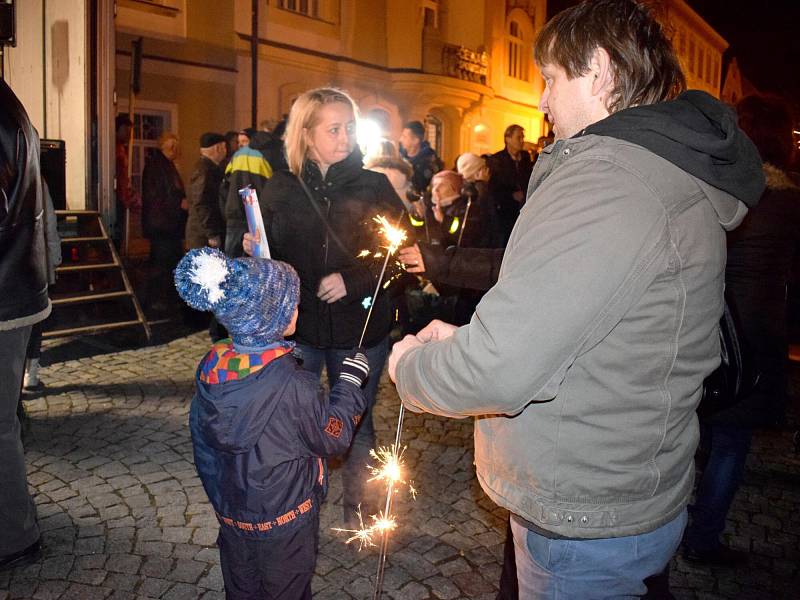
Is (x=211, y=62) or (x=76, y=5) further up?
(x=211, y=62)

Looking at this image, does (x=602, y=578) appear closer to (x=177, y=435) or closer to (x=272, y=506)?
(x=272, y=506)

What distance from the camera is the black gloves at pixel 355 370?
2634mm

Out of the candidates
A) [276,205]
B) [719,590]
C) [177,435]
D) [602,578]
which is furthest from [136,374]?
[602,578]

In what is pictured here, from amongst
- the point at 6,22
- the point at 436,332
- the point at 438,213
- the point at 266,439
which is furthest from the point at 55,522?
the point at 6,22

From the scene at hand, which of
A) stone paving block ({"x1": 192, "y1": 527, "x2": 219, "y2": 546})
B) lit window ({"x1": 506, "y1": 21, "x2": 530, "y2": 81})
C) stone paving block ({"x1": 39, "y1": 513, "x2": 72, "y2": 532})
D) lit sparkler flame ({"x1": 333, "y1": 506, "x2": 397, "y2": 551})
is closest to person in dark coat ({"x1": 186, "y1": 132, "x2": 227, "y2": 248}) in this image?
stone paving block ({"x1": 39, "y1": 513, "x2": 72, "y2": 532})

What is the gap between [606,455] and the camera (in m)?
1.57

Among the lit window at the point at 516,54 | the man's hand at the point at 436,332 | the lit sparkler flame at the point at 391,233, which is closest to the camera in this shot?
the man's hand at the point at 436,332

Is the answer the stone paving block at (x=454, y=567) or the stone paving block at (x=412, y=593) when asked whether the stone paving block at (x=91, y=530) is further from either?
the stone paving block at (x=454, y=567)

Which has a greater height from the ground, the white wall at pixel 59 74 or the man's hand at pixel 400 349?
the white wall at pixel 59 74

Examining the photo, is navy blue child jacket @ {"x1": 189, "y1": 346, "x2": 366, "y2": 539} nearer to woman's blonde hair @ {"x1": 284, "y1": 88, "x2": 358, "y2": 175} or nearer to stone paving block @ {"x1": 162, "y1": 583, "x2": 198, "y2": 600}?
stone paving block @ {"x1": 162, "y1": 583, "x2": 198, "y2": 600}

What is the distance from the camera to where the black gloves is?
2634mm

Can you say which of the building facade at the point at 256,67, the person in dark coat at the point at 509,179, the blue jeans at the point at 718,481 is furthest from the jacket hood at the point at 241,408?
the person in dark coat at the point at 509,179

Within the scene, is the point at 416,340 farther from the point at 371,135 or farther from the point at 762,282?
the point at 371,135

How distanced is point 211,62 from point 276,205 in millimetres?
15243
